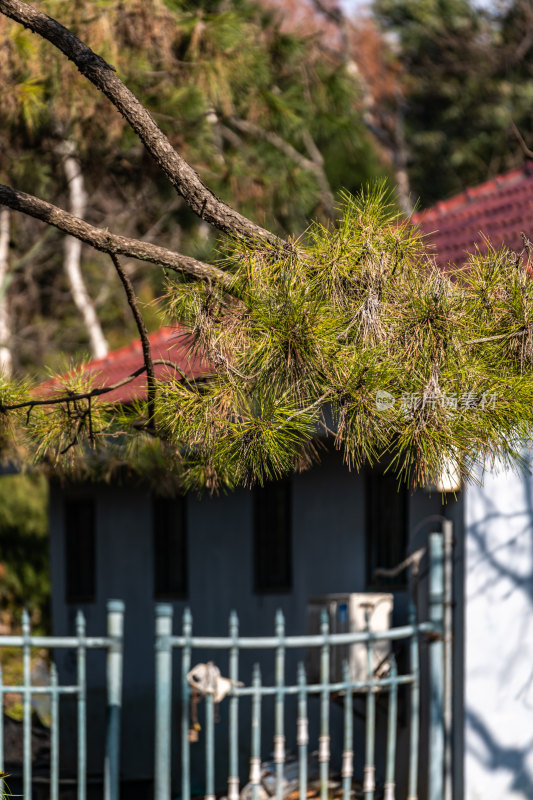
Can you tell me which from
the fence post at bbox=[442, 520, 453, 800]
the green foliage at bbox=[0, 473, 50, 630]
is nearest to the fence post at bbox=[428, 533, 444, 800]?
the fence post at bbox=[442, 520, 453, 800]

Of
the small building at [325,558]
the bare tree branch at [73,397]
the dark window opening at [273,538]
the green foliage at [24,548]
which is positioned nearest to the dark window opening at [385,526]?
the small building at [325,558]

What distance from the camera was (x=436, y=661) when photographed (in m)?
6.08

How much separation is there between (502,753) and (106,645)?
2.32 metres

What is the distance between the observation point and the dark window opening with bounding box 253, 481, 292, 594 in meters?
8.86

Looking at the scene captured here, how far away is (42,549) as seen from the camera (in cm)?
1731

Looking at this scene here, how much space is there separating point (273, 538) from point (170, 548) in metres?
1.40

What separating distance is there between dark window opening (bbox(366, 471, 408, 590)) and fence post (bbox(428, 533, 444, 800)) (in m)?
1.46

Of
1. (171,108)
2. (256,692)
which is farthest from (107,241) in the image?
(171,108)

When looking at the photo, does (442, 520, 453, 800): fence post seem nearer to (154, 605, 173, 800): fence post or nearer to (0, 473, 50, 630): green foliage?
(154, 605, 173, 800): fence post

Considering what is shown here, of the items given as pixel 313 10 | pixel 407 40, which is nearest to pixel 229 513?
pixel 407 40

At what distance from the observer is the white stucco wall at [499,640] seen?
6211 mm

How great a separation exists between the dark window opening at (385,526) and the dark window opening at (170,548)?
7.83ft

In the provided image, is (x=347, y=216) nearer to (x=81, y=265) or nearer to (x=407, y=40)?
(x=81, y=265)

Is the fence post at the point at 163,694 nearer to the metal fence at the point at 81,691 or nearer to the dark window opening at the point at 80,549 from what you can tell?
the metal fence at the point at 81,691
